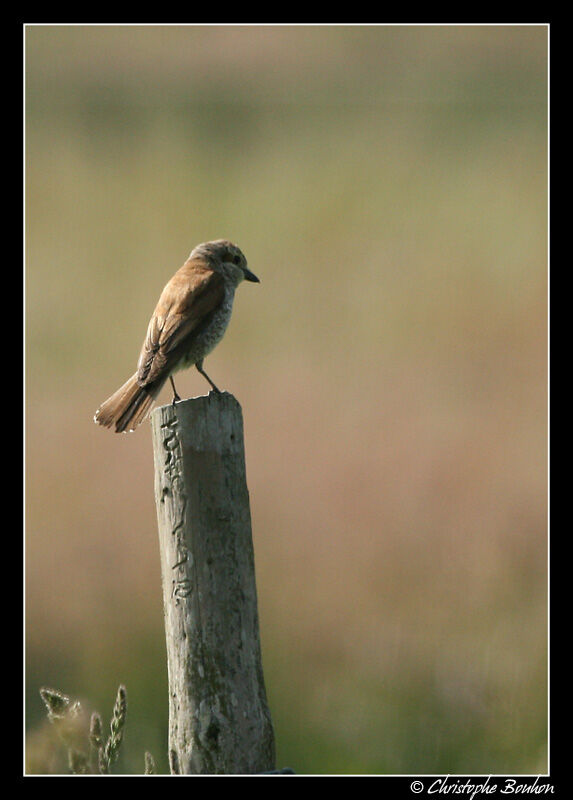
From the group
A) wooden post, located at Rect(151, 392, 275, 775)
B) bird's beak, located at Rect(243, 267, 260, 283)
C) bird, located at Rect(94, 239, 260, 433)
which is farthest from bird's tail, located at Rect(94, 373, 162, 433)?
bird's beak, located at Rect(243, 267, 260, 283)

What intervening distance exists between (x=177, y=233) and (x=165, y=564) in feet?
33.3

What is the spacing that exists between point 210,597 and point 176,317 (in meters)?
1.94

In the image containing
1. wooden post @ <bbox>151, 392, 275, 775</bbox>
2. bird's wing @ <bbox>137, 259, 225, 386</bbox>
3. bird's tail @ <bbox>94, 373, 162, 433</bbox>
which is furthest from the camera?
bird's wing @ <bbox>137, 259, 225, 386</bbox>

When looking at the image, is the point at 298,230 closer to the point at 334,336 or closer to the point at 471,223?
the point at 471,223

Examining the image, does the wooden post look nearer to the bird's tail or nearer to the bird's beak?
the bird's tail

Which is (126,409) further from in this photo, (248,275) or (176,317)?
(248,275)

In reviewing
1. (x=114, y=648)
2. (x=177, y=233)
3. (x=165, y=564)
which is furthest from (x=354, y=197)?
(x=165, y=564)

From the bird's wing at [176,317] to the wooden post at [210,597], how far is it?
3.94ft

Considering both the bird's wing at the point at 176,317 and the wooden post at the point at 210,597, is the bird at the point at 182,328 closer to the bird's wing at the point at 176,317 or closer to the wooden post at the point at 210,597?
the bird's wing at the point at 176,317

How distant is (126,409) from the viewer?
5148 millimetres

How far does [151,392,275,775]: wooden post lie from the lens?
12.9 ft

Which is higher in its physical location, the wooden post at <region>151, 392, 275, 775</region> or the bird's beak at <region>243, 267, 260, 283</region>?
the bird's beak at <region>243, 267, 260, 283</region>

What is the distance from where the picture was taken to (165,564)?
4.12 meters

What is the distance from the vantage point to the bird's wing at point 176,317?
210 inches
